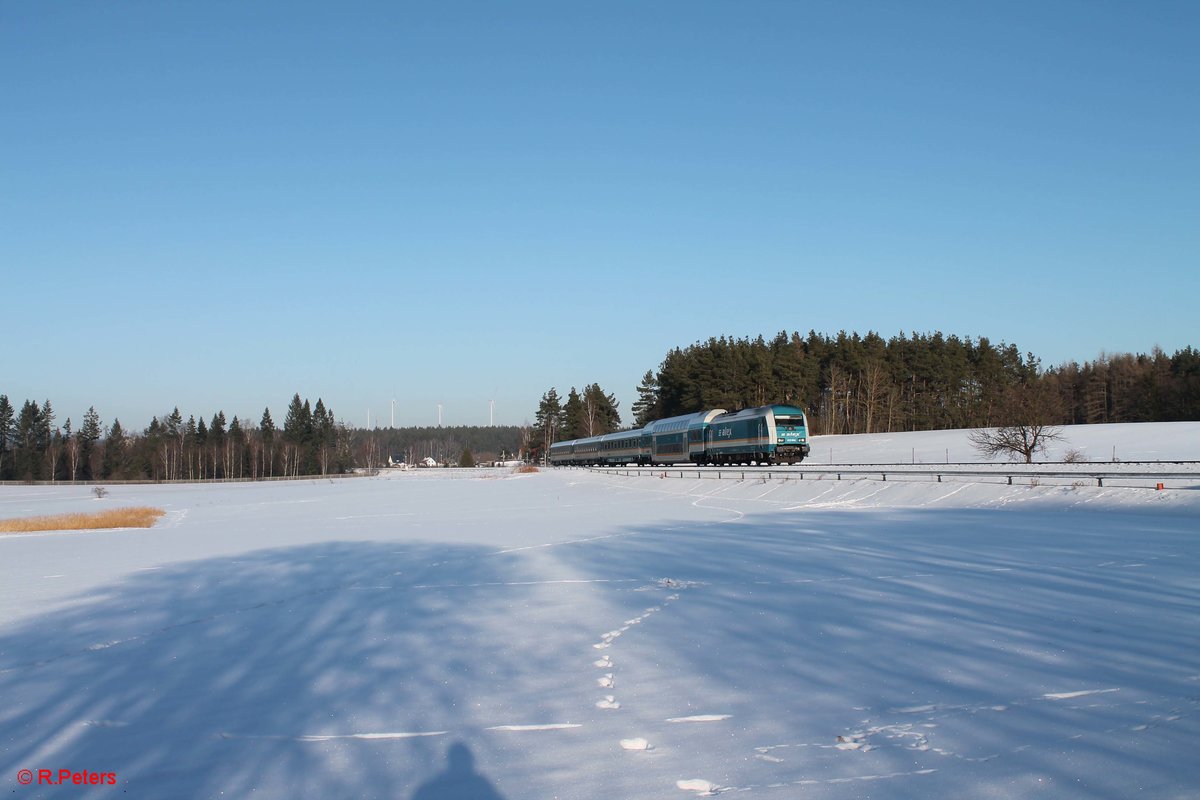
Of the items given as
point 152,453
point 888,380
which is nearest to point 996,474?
point 888,380

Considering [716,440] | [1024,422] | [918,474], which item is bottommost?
[918,474]

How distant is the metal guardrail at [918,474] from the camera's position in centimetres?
2461

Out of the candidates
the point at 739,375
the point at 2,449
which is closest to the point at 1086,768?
the point at 739,375

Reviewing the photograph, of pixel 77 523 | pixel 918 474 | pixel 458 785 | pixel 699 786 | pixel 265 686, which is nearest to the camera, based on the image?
pixel 699 786

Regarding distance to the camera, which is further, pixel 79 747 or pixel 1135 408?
pixel 1135 408

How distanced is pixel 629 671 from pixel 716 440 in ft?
151

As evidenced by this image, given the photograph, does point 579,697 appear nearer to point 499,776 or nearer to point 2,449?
point 499,776

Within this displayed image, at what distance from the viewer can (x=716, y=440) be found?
5409 cm

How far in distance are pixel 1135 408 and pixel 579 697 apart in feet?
302

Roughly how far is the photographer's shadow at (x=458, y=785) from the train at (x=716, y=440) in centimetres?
4180

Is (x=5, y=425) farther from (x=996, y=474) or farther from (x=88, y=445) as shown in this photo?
(x=996, y=474)

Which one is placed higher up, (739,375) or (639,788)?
(739,375)

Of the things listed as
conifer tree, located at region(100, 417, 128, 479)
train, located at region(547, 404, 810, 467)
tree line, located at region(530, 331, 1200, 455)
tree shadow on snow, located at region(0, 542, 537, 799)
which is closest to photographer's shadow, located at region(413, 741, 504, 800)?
tree shadow on snow, located at region(0, 542, 537, 799)

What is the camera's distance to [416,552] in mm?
18781
